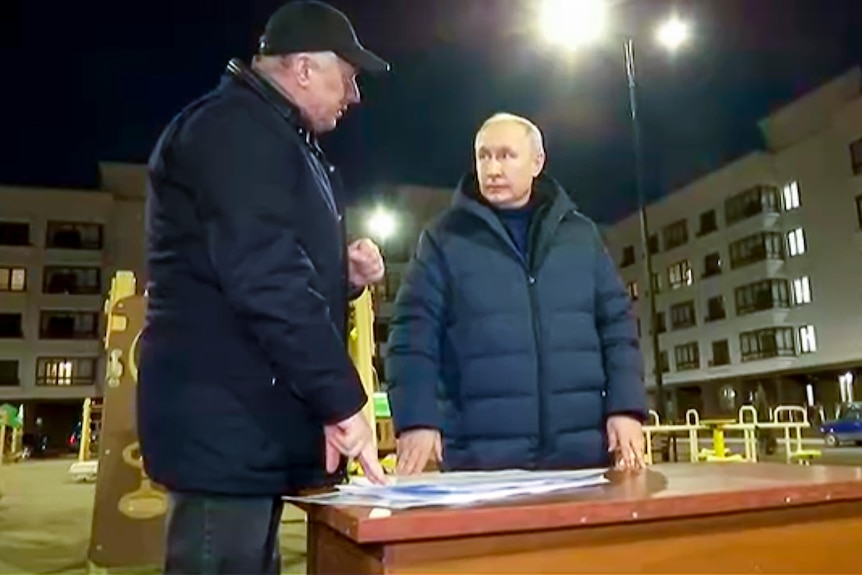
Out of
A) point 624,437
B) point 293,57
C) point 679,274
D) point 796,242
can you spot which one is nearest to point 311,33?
point 293,57

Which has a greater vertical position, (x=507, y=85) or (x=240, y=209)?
(x=507, y=85)

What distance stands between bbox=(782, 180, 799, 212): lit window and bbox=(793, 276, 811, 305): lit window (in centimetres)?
132

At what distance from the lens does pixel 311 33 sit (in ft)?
3.03

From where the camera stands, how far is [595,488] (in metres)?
0.75

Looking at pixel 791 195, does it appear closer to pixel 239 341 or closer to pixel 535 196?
pixel 535 196

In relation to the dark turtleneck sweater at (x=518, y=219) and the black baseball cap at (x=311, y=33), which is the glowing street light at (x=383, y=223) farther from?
the black baseball cap at (x=311, y=33)

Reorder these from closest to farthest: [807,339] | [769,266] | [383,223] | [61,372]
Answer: [807,339] < [383,223] < [769,266] < [61,372]

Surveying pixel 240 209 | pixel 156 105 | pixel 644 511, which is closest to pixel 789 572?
pixel 644 511

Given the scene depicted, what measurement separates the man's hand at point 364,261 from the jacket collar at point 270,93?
0.15m

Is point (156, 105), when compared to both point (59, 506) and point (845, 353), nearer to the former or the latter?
point (59, 506)

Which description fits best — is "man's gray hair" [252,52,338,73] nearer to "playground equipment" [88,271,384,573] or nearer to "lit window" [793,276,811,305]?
"playground equipment" [88,271,384,573]

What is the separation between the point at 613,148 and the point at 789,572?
1367cm

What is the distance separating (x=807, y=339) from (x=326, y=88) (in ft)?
51.0

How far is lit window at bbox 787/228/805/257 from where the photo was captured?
1406cm
